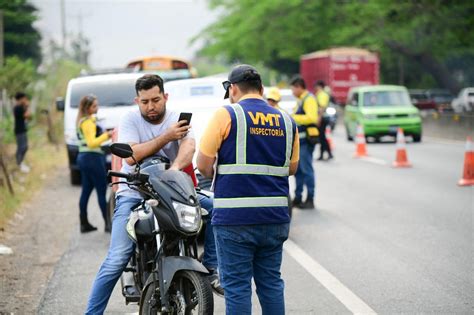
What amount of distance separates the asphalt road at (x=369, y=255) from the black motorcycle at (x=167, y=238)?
1582mm

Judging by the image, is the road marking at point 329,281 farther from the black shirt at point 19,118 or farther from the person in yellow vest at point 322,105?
the black shirt at point 19,118

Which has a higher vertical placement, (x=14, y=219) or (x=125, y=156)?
(x=125, y=156)

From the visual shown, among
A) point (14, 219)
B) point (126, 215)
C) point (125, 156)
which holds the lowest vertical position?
point (14, 219)

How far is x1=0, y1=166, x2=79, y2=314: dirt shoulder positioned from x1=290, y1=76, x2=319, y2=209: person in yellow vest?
10.4 feet

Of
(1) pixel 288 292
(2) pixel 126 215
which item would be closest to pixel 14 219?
(1) pixel 288 292

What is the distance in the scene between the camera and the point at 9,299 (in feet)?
26.9

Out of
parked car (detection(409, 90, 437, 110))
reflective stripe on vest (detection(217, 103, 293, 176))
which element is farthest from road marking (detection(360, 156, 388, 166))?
parked car (detection(409, 90, 437, 110))

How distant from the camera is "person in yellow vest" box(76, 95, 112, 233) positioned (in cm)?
1131

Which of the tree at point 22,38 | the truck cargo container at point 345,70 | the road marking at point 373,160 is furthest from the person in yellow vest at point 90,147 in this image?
the truck cargo container at point 345,70

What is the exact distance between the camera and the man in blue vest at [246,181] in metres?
5.40

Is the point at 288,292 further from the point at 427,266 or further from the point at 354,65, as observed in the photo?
the point at 354,65

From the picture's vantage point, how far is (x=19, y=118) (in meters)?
20.4

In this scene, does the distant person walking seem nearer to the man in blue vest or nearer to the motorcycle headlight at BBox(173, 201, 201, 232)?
the motorcycle headlight at BBox(173, 201, 201, 232)

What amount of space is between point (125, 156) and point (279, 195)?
1.05 metres
